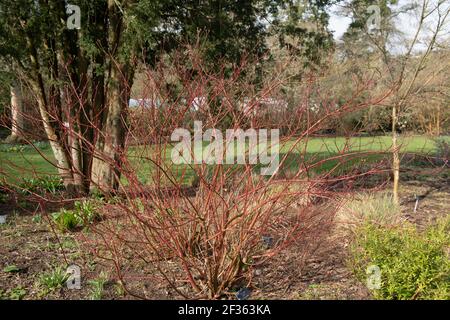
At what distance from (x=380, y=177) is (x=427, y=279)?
626 centimetres

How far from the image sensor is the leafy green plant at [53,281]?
348cm

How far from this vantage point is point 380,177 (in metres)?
9.09

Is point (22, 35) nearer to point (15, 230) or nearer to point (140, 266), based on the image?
point (15, 230)

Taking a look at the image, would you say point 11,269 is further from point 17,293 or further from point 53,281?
point 53,281

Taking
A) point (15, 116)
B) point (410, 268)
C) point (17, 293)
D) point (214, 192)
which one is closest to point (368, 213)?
point (410, 268)

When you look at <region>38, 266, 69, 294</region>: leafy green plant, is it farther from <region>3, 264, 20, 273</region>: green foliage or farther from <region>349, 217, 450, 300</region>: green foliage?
<region>349, 217, 450, 300</region>: green foliage

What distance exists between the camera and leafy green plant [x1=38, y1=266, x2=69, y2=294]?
348 cm

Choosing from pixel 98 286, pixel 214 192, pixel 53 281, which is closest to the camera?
pixel 214 192

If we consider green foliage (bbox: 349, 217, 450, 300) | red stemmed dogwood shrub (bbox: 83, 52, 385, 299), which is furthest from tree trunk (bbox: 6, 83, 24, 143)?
green foliage (bbox: 349, 217, 450, 300)

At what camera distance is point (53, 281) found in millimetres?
3482

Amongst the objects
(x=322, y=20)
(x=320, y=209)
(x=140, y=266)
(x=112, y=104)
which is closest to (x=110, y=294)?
(x=140, y=266)

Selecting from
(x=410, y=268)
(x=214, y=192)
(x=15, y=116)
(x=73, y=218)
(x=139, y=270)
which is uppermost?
(x=15, y=116)

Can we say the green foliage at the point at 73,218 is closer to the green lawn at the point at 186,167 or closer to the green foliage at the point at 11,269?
the green lawn at the point at 186,167

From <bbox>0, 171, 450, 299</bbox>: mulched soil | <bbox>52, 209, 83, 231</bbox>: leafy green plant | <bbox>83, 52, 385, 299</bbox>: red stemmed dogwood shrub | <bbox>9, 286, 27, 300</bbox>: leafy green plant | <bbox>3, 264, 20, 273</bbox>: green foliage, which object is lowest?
<bbox>0, 171, 450, 299</bbox>: mulched soil
